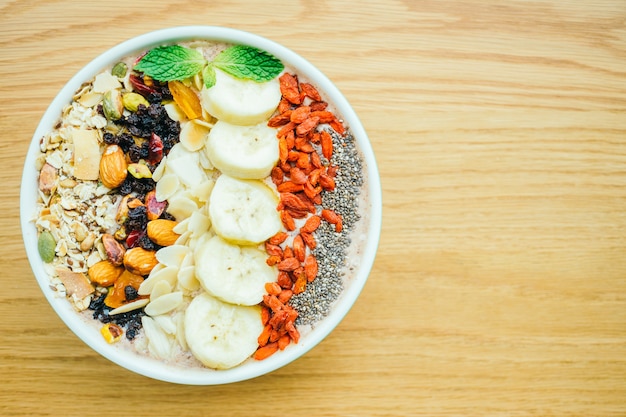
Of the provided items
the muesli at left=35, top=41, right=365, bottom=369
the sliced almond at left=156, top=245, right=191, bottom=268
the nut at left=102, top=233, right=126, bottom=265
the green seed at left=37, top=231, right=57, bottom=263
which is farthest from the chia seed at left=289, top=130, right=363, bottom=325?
the green seed at left=37, top=231, right=57, bottom=263

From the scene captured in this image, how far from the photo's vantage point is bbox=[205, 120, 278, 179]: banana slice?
100cm

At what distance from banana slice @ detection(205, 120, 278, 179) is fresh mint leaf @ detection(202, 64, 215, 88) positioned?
0.07 m

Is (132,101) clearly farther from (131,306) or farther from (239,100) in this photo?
(131,306)

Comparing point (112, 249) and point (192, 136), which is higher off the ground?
point (192, 136)

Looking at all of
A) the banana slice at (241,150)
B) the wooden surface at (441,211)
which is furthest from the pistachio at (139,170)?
the wooden surface at (441,211)

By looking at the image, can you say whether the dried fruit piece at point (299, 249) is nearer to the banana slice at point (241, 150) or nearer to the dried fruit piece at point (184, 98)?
the banana slice at point (241, 150)

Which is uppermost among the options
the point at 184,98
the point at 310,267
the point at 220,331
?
the point at 184,98

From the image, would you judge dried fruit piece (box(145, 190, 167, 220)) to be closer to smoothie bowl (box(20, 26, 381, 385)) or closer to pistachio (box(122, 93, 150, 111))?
smoothie bowl (box(20, 26, 381, 385))

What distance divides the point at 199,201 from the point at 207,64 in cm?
25

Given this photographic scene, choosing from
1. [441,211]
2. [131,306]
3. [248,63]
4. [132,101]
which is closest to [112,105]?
[132,101]

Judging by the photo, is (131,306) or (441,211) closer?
(131,306)

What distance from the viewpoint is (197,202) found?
104 cm

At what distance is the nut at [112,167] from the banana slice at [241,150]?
150 mm

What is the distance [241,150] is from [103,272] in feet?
1.06
